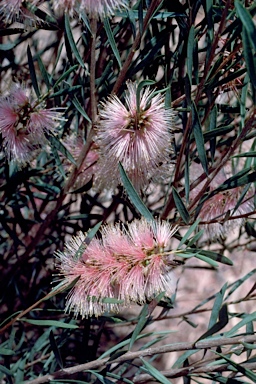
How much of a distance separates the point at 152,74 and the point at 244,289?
1.01 m

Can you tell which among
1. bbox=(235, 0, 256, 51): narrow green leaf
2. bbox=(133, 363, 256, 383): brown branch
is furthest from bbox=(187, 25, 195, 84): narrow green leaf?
bbox=(133, 363, 256, 383): brown branch

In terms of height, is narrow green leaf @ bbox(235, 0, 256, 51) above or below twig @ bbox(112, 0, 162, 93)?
below

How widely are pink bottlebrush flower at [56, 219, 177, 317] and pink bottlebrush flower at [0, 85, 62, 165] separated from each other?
0.14 meters

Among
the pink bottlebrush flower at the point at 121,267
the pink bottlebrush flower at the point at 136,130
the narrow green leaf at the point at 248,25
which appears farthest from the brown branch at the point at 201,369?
the narrow green leaf at the point at 248,25

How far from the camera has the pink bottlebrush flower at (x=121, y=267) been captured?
1.77 feet

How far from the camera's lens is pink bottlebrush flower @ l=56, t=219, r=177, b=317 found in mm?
538

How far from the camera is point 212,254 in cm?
56

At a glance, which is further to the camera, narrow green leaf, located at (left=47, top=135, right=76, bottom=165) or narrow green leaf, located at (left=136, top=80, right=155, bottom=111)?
narrow green leaf, located at (left=47, top=135, right=76, bottom=165)

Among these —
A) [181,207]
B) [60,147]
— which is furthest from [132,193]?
[60,147]

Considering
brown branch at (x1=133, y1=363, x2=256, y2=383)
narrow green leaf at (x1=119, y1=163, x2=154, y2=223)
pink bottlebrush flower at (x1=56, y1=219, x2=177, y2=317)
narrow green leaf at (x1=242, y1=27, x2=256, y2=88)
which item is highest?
narrow green leaf at (x1=242, y1=27, x2=256, y2=88)

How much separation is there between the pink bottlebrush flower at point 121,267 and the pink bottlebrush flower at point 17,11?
24 cm

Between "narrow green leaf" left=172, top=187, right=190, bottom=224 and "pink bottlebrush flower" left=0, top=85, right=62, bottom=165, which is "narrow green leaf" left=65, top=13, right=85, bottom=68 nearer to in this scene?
"pink bottlebrush flower" left=0, top=85, right=62, bottom=165

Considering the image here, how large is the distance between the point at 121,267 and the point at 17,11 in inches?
11.0

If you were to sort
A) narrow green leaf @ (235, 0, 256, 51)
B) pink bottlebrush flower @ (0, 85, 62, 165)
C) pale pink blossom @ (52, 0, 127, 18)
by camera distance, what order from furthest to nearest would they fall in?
pink bottlebrush flower @ (0, 85, 62, 165) < pale pink blossom @ (52, 0, 127, 18) < narrow green leaf @ (235, 0, 256, 51)
